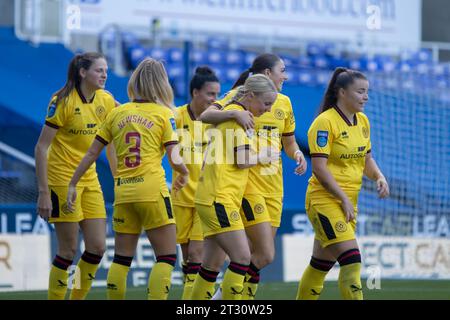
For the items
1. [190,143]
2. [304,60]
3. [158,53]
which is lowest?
[190,143]

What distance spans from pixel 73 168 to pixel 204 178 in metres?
1.65

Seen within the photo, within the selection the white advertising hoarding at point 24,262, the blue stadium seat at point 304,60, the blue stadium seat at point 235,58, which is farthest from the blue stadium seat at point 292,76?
the white advertising hoarding at point 24,262

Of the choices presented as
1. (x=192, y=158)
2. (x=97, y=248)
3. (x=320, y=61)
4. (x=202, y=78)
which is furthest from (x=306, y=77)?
(x=97, y=248)

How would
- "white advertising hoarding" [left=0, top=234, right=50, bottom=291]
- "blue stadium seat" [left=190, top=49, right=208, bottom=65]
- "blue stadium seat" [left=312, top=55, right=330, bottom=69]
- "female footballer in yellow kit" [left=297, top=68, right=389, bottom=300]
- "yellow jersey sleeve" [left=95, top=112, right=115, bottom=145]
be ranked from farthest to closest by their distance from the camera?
"blue stadium seat" [left=312, top=55, right=330, bottom=69] → "blue stadium seat" [left=190, top=49, right=208, bottom=65] → "white advertising hoarding" [left=0, top=234, right=50, bottom=291] → "female footballer in yellow kit" [left=297, top=68, right=389, bottom=300] → "yellow jersey sleeve" [left=95, top=112, right=115, bottom=145]

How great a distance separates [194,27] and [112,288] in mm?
13430

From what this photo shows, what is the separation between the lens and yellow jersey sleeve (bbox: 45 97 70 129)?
879 cm

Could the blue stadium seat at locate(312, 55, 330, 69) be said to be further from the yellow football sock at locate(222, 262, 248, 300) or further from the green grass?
the yellow football sock at locate(222, 262, 248, 300)

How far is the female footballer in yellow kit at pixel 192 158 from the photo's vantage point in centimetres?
964

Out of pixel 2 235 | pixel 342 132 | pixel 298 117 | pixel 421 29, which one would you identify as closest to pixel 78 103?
pixel 342 132

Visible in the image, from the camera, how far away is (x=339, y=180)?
8648mm

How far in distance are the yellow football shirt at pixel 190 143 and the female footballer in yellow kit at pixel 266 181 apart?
0.90m

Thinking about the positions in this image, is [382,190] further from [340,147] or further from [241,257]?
[241,257]

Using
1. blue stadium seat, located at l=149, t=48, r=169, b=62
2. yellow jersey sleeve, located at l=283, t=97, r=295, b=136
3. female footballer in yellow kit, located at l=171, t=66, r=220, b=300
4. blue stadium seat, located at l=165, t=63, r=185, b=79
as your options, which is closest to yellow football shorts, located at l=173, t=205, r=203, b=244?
female footballer in yellow kit, located at l=171, t=66, r=220, b=300

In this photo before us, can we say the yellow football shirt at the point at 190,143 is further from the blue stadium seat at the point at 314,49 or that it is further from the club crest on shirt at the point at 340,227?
the blue stadium seat at the point at 314,49
